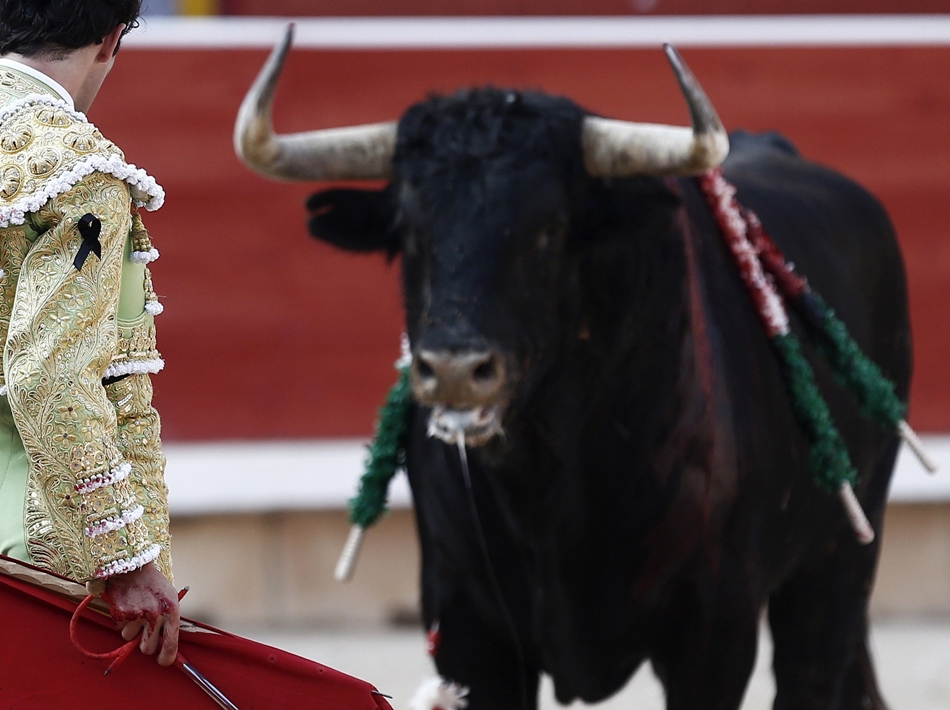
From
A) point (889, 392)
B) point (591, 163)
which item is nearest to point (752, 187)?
point (889, 392)

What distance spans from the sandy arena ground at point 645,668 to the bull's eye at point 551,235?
213cm

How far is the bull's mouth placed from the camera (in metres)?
2.24

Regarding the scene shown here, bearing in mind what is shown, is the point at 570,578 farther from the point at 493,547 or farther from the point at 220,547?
the point at 220,547

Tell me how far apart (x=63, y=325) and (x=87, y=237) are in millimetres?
97

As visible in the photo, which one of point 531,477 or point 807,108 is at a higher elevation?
point 531,477

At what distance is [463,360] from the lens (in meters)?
2.20

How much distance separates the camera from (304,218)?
17.7 ft

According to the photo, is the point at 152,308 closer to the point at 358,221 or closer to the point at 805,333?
the point at 358,221

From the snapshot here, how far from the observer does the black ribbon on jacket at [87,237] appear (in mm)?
1597

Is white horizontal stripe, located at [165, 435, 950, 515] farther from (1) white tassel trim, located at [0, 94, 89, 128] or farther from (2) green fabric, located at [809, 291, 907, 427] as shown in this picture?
(1) white tassel trim, located at [0, 94, 89, 128]

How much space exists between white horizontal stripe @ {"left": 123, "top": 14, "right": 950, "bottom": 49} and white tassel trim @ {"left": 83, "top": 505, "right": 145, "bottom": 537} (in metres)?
3.89

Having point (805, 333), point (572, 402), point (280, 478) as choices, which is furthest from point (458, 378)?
point (280, 478)

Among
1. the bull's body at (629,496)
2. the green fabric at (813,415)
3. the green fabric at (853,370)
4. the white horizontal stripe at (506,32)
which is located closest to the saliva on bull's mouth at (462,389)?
the bull's body at (629,496)

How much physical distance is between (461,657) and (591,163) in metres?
0.94
